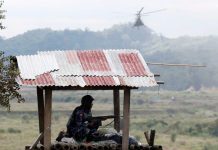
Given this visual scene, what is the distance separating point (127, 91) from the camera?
14008 millimetres

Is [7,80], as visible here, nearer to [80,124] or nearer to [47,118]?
[47,118]

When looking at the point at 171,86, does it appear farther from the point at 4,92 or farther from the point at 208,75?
the point at 4,92

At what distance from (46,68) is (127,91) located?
2.00 m

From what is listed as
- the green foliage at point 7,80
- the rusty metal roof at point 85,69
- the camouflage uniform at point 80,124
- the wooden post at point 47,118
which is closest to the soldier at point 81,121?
the camouflage uniform at point 80,124

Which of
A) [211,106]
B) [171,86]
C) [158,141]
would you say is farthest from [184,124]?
[171,86]

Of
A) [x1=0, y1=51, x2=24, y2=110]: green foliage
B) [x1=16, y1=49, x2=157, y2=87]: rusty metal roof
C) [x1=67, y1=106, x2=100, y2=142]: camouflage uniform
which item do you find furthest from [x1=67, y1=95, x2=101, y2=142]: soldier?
[x1=0, y1=51, x2=24, y2=110]: green foliage

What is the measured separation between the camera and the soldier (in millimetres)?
14484

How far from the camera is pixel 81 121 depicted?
14.6 meters

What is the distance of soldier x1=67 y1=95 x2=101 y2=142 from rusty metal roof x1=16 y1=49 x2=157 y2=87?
0.75 m

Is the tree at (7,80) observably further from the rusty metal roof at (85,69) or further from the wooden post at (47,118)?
the wooden post at (47,118)

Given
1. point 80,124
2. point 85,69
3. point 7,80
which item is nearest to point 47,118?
point 80,124

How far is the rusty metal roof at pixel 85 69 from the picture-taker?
13719mm

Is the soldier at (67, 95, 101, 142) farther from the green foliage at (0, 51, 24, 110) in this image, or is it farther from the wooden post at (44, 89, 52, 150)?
the green foliage at (0, 51, 24, 110)

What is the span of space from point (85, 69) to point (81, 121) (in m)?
1.27
